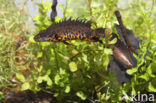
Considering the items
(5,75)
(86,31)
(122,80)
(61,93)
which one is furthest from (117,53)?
(5,75)

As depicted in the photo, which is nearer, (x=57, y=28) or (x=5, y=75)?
(x=57, y=28)

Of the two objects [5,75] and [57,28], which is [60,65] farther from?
[5,75]

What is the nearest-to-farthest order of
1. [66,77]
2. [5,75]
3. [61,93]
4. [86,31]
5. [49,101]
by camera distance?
[86,31]
[66,77]
[61,93]
[49,101]
[5,75]

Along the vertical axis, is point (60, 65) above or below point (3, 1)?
below

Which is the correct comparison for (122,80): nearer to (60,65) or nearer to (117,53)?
(117,53)

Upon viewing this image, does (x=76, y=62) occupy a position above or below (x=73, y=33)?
below

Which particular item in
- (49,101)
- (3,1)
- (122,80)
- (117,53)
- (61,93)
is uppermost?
(3,1)

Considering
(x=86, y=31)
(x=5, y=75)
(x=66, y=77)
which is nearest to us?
(x=86, y=31)

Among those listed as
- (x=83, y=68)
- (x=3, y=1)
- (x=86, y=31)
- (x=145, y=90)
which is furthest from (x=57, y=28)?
(x=3, y=1)

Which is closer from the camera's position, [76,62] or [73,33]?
[73,33]
